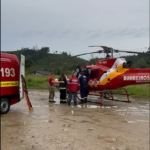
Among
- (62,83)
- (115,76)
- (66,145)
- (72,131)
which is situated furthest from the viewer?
(115,76)

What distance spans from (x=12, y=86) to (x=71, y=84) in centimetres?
338

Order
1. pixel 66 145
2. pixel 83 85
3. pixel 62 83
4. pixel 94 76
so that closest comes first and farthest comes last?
pixel 66 145
pixel 62 83
pixel 83 85
pixel 94 76

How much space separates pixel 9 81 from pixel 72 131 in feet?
12.7

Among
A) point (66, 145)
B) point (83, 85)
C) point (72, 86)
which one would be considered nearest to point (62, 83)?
point (72, 86)

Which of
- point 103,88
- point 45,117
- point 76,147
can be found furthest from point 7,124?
point 103,88

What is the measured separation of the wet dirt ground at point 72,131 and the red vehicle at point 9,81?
534mm

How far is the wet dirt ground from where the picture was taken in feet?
17.6

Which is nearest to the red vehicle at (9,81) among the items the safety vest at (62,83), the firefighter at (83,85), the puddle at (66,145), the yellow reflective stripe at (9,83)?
the yellow reflective stripe at (9,83)

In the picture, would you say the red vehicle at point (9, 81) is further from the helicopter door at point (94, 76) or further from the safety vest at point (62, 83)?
the helicopter door at point (94, 76)

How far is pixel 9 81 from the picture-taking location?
30.3ft

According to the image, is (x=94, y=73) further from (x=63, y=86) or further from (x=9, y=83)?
(x=9, y=83)

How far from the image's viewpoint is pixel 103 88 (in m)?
12.8

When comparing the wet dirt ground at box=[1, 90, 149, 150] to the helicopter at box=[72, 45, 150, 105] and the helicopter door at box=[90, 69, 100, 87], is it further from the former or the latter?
the helicopter door at box=[90, 69, 100, 87]

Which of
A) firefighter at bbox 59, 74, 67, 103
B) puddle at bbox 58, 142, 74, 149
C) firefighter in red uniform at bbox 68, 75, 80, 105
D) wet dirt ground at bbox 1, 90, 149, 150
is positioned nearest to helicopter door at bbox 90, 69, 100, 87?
firefighter in red uniform at bbox 68, 75, 80, 105
